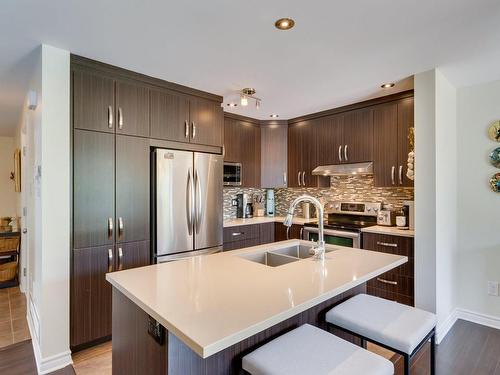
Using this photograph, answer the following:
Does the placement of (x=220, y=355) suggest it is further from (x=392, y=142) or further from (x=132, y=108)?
(x=392, y=142)

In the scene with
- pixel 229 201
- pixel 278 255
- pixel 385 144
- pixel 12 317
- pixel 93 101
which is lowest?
pixel 12 317

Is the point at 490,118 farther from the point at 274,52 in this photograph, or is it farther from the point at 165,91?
the point at 165,91

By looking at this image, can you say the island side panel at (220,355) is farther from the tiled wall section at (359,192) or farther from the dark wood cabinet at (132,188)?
the tiled wall section at (359,192)

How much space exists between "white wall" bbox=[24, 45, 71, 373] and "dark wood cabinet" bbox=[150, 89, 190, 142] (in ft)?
2.42

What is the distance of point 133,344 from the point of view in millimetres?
1431

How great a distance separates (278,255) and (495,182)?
2.34 m

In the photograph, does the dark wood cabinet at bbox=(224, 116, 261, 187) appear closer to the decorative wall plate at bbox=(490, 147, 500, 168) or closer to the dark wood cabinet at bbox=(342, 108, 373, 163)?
the dark wood cabinet at bbox=(342, 108, 373, 163)

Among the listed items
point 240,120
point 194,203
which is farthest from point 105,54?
point 240,120

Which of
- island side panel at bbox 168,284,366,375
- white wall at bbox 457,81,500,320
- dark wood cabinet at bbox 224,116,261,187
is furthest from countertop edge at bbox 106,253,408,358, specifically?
dark wood cabinet at bbox 224,116,261,187

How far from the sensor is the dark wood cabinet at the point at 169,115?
2803 mm

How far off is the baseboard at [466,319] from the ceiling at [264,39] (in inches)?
89.9

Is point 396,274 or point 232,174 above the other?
point 232,174

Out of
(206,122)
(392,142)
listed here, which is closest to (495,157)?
(392,142)

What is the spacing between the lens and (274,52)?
2.21m
